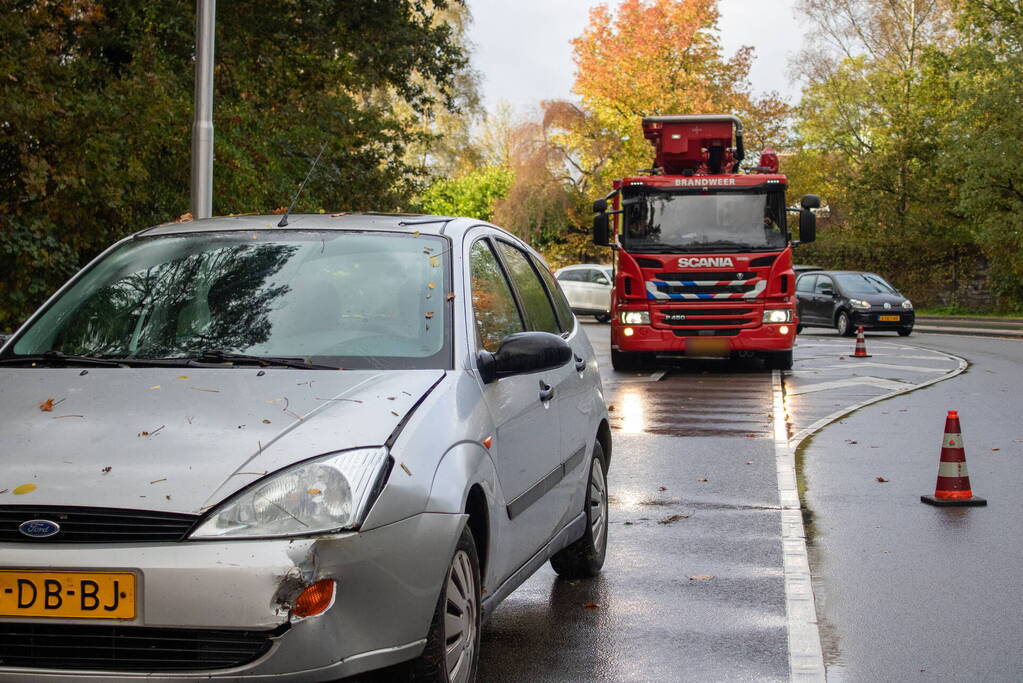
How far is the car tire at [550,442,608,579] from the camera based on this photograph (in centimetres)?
657

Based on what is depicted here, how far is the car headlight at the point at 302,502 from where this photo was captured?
12.0 ft

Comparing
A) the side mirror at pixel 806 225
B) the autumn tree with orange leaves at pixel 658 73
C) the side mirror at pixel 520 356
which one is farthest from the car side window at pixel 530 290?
the autumn tree with orange leaves at pixel 658 73

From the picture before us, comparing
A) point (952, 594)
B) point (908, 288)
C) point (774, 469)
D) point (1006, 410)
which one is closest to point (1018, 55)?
point (908, 288)

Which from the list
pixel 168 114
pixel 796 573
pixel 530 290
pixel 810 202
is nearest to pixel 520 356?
pixel 530 290

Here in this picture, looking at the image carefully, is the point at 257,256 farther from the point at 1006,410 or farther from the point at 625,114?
the point at 625,114

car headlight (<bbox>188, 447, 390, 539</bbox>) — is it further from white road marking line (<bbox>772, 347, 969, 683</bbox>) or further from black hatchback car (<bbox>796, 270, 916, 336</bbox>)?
black hatchback car (<bbox>796, 270, 916, 336</bbox>)

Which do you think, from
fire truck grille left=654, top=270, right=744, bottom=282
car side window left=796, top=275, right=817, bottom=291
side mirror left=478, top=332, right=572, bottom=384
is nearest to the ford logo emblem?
side mirror left=478, top=332, right=572, bottom=384

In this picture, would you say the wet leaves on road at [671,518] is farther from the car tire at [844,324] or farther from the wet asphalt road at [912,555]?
the car tire at [844,324]

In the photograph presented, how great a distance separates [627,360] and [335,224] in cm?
1598

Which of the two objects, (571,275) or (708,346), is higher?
(571,275)

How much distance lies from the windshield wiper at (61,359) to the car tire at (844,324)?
30.4 metres

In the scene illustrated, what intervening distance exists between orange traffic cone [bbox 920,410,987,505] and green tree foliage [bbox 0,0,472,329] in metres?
8.10

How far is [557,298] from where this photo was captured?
6.82m

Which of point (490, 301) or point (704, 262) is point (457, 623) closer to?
point (490, 301)
